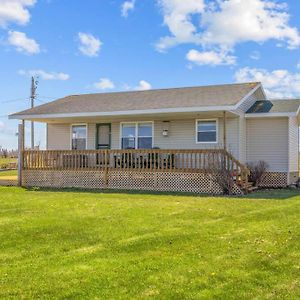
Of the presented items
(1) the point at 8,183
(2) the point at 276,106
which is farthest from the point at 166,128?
(1) the point at 8,183

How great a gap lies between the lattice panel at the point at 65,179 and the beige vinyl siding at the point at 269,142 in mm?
6267

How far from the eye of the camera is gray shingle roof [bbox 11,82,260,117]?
55.4ft

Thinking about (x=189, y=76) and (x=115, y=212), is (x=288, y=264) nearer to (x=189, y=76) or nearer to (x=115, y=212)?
(x=115, y=212)

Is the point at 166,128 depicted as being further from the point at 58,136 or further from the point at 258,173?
the point at 58,136

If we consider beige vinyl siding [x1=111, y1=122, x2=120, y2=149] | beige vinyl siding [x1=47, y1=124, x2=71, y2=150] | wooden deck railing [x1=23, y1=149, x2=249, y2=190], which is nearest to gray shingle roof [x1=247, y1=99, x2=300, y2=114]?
wooden deck railing [x1=23, y1=149, x2=249, y2=190]

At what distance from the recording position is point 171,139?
61.5 ft

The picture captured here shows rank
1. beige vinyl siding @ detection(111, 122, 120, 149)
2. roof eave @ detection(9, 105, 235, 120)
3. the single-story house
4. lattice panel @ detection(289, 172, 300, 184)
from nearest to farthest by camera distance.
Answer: roof eave @ detection(9, 105, 235, 120), the single-story house, lattice panel @ detection(289, 172, 300, 184), beige vinyl siding @ detection(111, 122, 120, 149)

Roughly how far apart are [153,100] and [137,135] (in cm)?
168

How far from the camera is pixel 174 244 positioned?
700cm

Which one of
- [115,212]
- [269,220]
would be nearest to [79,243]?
[115,212]

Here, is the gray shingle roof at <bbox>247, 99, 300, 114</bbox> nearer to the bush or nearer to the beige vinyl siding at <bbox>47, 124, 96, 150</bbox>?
the bush

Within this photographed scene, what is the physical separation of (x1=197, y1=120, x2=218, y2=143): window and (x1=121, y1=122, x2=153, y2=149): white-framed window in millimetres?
2132

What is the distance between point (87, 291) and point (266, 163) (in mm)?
14120

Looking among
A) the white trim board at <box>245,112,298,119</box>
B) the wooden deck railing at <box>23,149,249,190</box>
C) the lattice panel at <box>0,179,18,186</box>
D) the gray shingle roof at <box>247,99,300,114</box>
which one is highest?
the gray shingle roof at <box>247,99,300,114</box>
